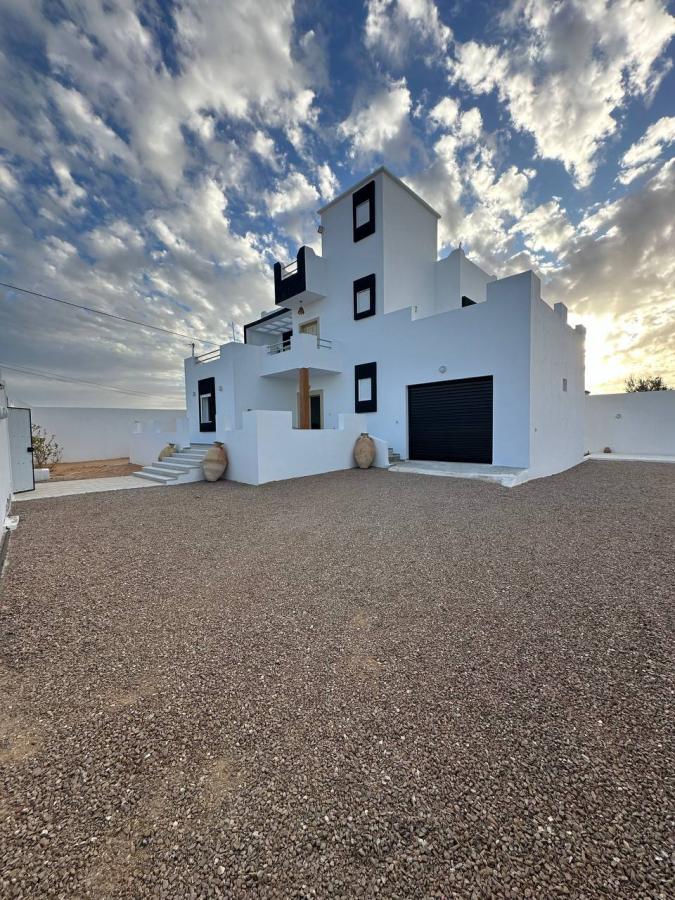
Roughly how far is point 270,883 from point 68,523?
589 cm

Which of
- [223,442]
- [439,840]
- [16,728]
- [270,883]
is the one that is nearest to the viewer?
[270,883]

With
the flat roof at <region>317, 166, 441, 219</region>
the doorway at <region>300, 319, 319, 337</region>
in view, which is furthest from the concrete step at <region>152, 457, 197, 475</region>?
the flat roof at <region>317, 166, 441, 219</region>

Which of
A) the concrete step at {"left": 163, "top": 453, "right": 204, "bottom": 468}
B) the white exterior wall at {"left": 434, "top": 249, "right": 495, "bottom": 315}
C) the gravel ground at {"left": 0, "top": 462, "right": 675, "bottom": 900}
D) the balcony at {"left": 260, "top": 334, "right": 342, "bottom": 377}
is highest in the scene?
the white exterior wall at {"left": 434, "top": 249, "right": 495, "bottom": 315}

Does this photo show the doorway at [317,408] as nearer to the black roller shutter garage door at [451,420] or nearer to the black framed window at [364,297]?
the black framed window at [364,297]

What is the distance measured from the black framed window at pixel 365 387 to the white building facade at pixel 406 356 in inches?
2.3

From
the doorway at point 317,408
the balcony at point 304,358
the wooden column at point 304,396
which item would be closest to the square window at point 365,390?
the balcony at point 304,358

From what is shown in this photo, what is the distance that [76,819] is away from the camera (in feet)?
4.19

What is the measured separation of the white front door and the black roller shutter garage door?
10961 millimetres

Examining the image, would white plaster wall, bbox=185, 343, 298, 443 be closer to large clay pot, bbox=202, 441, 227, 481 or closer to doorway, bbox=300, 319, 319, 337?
doorway, bbox=300, 319, 319, 337

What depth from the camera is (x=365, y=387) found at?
13.0m

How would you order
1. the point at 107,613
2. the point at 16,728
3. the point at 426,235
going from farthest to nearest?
the point at 426,235, the point at 107,613, the point at 16,728

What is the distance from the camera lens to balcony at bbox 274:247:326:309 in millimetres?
14297

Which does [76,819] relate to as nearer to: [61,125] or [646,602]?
[646,602]

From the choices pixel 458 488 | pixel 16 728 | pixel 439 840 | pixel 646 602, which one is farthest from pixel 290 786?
pixel 458 488
